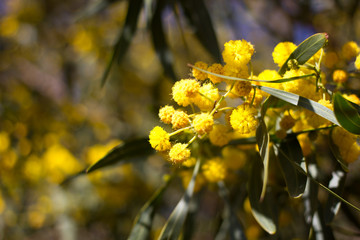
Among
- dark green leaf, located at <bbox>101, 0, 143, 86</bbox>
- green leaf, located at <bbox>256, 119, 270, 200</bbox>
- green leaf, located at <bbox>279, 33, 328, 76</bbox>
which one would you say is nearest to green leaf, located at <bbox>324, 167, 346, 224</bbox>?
green leaf, located at <bbox>256, 119, 270, 200</bbox>

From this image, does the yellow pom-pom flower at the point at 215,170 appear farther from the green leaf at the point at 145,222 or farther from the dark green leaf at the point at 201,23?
the dark green leaf at the point at 201,23

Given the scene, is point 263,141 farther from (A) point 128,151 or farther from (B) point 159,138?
(A) point 128,151

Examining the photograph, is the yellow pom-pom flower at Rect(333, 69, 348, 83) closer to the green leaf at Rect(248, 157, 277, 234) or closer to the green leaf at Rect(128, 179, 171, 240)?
the green leaf at Rect(248, 157, 277, 234)

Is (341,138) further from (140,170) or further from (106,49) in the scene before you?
(106,49)

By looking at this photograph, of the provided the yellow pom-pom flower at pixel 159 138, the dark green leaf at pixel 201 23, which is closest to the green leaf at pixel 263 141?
the yellow pom-pom flower at pixel 159 138

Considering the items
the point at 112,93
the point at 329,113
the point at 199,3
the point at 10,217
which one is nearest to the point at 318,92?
the point at 329,113

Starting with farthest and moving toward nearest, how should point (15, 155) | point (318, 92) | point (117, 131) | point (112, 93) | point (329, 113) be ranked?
point (112, 93) → point (117, 131) → point (15, 155) → point (318, 92) → point (329, 113)

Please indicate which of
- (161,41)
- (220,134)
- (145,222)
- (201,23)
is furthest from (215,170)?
(161,41)
